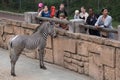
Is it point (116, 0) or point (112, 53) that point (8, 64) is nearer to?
point (112, 53)

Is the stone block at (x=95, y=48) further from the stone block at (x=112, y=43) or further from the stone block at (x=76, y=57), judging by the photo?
the stone block at (x=76, y=57)

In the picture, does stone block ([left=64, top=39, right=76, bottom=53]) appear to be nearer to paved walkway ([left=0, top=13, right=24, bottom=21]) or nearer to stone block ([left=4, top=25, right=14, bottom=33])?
stone block ([left=4, top=25, right=14, bottom=33])

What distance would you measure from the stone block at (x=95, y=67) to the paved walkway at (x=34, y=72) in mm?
258

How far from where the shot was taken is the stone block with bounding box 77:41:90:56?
1227cm

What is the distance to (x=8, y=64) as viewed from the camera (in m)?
14.2

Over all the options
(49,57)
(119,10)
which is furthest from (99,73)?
(119,10)

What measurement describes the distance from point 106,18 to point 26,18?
4280 millimetres

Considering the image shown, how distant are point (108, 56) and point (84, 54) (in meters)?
1.18

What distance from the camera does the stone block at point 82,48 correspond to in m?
12.3

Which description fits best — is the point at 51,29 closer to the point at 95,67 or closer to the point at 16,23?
the point at 95,67

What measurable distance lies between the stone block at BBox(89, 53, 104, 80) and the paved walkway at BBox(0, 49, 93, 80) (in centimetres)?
26

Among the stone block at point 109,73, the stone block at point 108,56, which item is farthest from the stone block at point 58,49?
the stone block at point 109,73

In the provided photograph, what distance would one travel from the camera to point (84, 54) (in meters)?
12.4

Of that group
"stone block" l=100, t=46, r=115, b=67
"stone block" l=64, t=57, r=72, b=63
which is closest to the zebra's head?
"stone block" l=64, t=57, r=72, b=63
